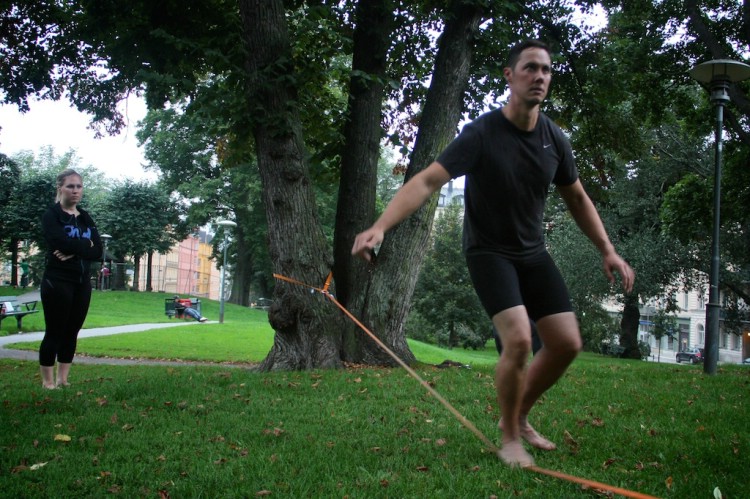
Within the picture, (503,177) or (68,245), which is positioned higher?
(503,177)

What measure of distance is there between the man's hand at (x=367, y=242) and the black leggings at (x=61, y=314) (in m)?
4.19

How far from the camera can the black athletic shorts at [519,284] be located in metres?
3.41

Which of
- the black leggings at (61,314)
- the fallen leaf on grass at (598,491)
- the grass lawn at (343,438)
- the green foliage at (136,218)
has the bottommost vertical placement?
the grass lawn at (343,438)

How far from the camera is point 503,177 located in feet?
11.3

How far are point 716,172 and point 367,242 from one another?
9041 millimetres

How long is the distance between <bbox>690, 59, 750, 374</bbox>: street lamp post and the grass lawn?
2821 millimetres

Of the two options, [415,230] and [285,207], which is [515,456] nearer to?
[285,207]

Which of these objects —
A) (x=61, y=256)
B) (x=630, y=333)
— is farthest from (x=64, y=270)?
(x=630, y=333)

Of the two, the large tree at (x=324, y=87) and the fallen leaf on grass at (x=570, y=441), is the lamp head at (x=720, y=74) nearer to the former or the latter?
the large tree at (x=324, y=87)

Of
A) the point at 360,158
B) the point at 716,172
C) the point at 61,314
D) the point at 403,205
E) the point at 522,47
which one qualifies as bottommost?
the point at 61,314

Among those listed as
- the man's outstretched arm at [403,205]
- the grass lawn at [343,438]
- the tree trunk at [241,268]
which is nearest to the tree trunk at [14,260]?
the tree trunk at [241,268]

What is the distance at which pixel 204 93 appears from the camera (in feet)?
26.3

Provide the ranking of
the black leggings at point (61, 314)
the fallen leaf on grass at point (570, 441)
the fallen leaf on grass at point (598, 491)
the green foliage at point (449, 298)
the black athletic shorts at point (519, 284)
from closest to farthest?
the fallen leaf on grass at point (598, 491) → the black athletic shorts at point (519, 284) → the fallen leaf on grass at point (570, 441) → the black leggings at point (61, 314) → the green foliage at point (449, 298)

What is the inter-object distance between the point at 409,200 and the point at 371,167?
644 cm
